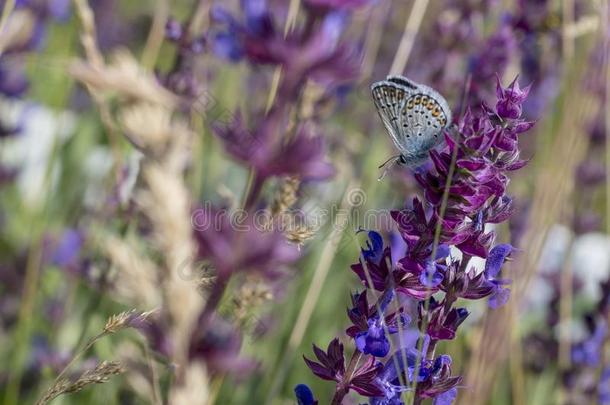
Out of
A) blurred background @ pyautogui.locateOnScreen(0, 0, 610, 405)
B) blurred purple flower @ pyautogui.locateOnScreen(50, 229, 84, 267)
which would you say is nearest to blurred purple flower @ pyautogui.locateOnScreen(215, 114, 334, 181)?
blurred background @ pyautogui.locateOnScreen(0, 0, 610, 405)

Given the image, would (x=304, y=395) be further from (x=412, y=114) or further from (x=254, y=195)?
(x=412, y=114)

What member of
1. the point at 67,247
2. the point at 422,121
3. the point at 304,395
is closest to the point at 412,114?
the point at 422,121

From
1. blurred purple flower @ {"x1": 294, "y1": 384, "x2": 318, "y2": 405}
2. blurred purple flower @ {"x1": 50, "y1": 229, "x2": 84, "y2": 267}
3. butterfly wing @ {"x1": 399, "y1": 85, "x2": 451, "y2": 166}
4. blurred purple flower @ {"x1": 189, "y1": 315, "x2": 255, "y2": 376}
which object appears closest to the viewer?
blurred purple flower @ {"x1": 189, "y1": 315, "x2": 255, "y2": 376}

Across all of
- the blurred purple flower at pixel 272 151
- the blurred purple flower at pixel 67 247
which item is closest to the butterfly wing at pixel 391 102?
the blurred purple flower at pixel 272 151

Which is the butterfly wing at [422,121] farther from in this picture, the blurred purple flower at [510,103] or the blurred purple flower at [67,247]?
the blurred purple flower at [67,247]

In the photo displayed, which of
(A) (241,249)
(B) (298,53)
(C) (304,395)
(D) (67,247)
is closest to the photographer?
(A) (241,249)

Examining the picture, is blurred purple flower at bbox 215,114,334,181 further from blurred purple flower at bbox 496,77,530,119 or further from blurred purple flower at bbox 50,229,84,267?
blurred purple flower at bbox 50,229,84,267
